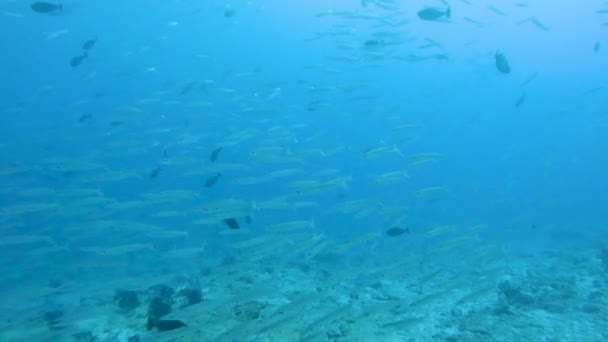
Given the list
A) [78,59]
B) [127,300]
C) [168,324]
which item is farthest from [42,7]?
[168,324]

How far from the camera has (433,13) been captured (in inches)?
403

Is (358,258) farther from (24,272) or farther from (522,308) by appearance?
(24,272)

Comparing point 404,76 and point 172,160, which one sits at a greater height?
point 172,160

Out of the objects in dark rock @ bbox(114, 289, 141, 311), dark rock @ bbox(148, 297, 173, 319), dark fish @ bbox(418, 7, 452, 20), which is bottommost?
dark rock @ bbox(114, 289, 141, 311)

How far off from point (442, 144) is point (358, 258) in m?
66.8

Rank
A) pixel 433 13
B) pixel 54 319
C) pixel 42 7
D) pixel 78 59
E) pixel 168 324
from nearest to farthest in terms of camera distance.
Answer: pixel 168 324, pixel 54 319, pixel 42 7, pixel 433 13, pixel 78 59

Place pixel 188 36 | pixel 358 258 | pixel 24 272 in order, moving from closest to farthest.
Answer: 1. pixel 358 258
2. pixel 24 272
3. pixel 188 36

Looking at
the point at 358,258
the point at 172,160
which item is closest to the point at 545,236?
the point at 358,258

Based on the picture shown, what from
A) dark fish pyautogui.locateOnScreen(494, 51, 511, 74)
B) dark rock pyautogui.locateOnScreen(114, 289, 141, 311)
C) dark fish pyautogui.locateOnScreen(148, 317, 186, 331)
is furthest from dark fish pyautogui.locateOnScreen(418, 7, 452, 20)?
dark rock pyautogui.locateOnScreen(114, 289, 141, 311)

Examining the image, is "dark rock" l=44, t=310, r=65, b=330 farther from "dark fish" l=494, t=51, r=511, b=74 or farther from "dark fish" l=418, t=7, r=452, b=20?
"dark fish" l=494, t=51, r=511, b=74

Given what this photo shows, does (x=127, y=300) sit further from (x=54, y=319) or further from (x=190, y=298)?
(x=190, y=298)

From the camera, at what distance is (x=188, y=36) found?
541 feet

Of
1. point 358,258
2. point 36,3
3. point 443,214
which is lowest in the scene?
point 443,214

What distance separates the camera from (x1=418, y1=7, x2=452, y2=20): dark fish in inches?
399
